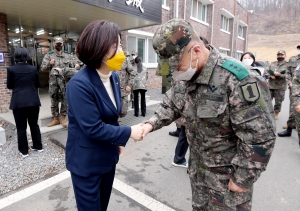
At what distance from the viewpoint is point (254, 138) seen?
Result: 49.0 inches

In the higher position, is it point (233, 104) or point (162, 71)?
point (162, 71)

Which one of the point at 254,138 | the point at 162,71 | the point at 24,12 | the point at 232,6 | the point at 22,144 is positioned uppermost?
the point at 232,6

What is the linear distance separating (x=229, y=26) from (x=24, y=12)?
60.0 feet

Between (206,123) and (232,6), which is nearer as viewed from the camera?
(206,123)

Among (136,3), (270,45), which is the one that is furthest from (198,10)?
(270,45)

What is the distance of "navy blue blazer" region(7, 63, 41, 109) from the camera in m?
3.55

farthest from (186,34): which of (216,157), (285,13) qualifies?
(285,13)

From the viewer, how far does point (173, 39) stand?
126 cm

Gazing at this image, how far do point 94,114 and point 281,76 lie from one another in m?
6.25

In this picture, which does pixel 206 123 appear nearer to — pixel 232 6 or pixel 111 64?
pixel 111 64

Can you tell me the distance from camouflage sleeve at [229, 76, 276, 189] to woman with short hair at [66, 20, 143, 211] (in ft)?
2.42

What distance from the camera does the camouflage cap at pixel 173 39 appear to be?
1.26 metres

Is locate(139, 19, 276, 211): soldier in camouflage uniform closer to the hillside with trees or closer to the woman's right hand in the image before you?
the woman's right hand

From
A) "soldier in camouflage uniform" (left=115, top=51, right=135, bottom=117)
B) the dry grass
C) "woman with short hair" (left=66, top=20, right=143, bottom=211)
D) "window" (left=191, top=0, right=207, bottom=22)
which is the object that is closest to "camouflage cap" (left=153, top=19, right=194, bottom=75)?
"woman with short hair" (left=66, top=20, right=143, bottom=211)
